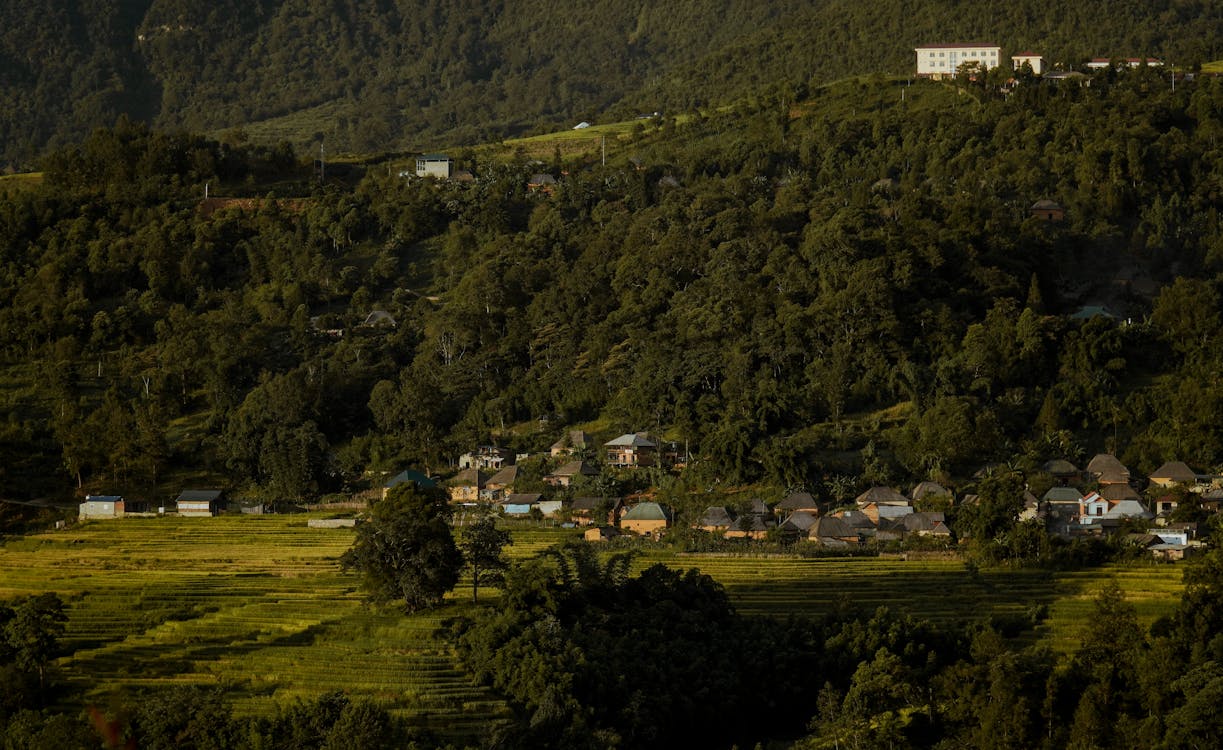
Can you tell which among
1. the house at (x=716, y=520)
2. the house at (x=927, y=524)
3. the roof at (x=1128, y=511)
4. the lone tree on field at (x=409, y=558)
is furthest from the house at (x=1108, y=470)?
the lone tree on field at (x=409, y=558)

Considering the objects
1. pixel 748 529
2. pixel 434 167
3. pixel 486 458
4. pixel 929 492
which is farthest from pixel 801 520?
pixel 434 167

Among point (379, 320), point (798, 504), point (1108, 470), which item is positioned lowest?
point (798, 504)

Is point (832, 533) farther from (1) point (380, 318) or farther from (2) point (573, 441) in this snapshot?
(1) point (380, 318)

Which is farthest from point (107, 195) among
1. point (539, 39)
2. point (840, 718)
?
point (539, 39)

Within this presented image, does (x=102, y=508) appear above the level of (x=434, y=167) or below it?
below

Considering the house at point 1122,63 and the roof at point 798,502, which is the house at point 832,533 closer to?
the roof at point 798,502

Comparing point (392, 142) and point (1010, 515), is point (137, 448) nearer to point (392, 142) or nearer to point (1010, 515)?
point (1010, 515)
